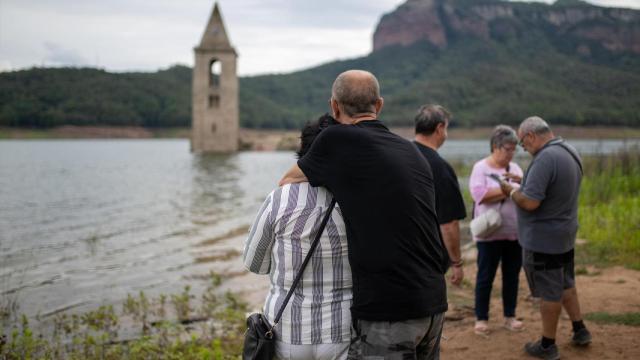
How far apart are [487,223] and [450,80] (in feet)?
326

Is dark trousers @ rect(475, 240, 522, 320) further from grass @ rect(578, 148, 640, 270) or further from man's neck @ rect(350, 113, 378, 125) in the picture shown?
man's neck @ rect(350, 113, 378, 125)

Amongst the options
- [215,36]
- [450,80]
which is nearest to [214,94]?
[215,36]

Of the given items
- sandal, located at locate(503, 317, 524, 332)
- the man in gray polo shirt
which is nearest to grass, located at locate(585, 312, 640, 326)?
sandal, located at locate(503, 317, 524, 332)

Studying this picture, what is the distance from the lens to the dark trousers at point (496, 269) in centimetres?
650

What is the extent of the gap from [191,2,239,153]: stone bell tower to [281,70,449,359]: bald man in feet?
238

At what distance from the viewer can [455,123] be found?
80625mm

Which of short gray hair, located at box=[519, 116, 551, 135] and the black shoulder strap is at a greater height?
short gray hair, located at box=[519, 116, 551, 135]

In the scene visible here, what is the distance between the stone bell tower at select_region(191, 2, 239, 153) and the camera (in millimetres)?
74500

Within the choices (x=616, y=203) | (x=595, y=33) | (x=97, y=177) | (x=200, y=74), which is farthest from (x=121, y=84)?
(x=616, y=203)

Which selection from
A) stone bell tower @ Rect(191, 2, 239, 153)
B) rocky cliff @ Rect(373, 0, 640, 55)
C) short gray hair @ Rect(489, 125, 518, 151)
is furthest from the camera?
stone bell tower @ Rect(191, 2, 239, 153)

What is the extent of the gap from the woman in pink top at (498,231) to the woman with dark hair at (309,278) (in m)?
3.59

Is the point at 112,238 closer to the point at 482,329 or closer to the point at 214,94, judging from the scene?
the point at 482,329

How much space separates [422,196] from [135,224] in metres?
16.8

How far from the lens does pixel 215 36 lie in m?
75.4
